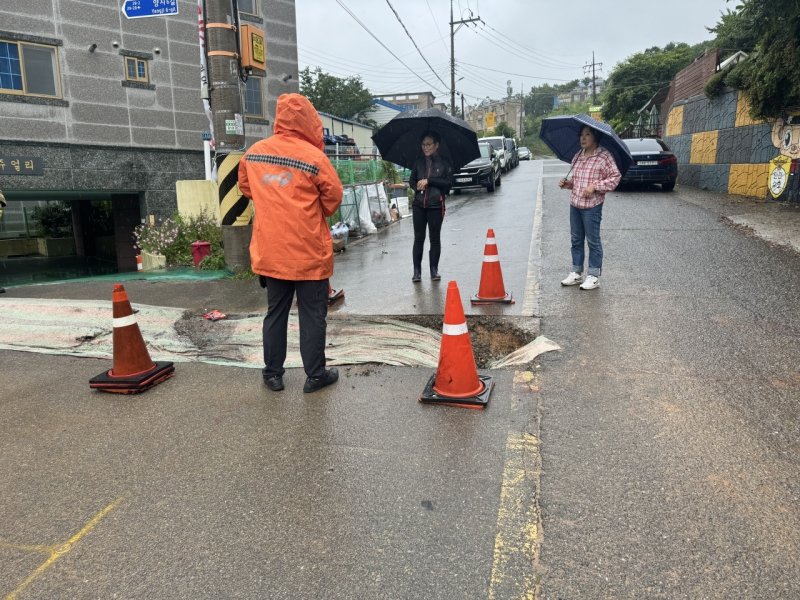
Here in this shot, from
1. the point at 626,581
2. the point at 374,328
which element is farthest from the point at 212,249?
the point at 626,581

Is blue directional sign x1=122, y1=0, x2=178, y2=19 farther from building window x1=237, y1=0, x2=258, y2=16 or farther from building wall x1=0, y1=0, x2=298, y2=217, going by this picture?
building window x1=237, y1=0, x2=258, y2=16

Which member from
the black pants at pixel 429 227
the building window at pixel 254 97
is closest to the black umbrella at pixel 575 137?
the black pants at pixel 429 227

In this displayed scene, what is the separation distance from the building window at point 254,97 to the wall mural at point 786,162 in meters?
13.9

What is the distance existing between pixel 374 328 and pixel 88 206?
19033 millimetres

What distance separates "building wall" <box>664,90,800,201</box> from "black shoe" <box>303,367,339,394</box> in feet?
40.8

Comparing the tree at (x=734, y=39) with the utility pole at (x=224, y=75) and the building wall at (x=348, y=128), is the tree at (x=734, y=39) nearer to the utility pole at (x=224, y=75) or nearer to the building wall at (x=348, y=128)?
the utility pole at (x=224, y=75)

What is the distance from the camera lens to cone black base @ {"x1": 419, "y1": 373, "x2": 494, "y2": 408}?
384cm

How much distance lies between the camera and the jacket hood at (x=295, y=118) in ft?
13.4

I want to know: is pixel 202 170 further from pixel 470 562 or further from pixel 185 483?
pixel 470 562

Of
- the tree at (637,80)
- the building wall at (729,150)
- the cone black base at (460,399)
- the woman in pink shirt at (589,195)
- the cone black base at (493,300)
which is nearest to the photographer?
the cone black base at (460,399)

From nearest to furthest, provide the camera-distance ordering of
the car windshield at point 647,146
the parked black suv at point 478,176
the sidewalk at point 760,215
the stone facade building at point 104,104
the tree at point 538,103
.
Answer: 1. the sidewalk at point 760,215
2. the stone facade building at point 104,104
3. the car windshield at point 647,146
4. the parked black suv at point 478,176
5. the tree at point 538,103

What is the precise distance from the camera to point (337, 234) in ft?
34.7

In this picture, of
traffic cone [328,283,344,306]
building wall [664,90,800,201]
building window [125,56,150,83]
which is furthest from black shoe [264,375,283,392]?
building window [125,56,150,83]

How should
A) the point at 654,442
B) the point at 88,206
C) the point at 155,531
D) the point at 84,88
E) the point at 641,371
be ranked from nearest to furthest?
the point at 155,531
the point at 654,442
the point at 641,371
the point at 84,88
the point at 88,206
